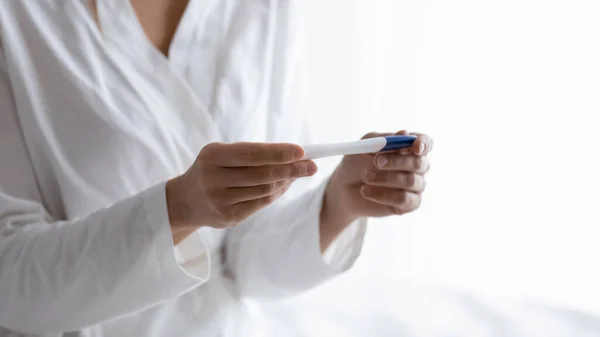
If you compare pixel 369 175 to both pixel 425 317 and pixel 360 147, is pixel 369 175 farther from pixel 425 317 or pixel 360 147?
pixel 425 317

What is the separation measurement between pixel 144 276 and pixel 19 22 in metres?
0.33

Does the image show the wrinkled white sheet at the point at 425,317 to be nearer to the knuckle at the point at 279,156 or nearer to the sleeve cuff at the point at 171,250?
the sleeve cuff at the point at 171,250

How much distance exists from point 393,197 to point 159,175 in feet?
0.94

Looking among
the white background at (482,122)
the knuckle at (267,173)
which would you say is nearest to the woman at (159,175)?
the knuckle at (267,173)

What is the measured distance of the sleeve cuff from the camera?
632 millimetres

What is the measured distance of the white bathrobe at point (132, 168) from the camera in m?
0.66

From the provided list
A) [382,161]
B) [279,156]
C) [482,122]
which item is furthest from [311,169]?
[482,122]

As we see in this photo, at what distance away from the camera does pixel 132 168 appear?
75 cm

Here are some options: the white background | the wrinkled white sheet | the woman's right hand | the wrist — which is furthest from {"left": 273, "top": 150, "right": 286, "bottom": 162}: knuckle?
the white background

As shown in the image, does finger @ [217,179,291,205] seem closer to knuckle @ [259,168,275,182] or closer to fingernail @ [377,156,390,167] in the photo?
knuckle @ [259,168,275,182]

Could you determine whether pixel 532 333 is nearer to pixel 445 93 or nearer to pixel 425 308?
pixel 425 308

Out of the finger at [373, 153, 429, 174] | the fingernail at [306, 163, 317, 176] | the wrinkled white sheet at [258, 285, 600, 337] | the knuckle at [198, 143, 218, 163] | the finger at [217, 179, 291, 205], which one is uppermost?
the knuckle at [198, 143, 218, 163]

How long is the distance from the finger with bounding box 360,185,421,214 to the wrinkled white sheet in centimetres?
17

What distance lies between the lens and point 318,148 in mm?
569
